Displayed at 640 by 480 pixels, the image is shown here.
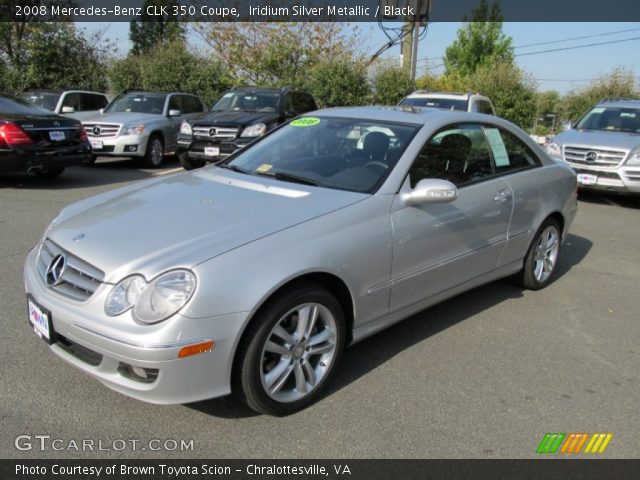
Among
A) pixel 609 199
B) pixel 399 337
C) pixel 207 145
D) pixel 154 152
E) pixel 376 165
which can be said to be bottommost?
pixel 609 199

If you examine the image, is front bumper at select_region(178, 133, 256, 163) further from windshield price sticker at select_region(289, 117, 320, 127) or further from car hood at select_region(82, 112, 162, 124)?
windshield price sticker at select_region(289, 117, 320, 127)

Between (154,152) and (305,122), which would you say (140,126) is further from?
(305,122)

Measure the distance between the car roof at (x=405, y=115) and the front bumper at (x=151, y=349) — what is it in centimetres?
211

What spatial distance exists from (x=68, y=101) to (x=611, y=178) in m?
11.5

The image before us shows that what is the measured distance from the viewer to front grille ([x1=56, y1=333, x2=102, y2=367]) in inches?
107

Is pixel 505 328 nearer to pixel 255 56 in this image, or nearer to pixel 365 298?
pixel 365 298

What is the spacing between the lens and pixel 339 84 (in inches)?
695

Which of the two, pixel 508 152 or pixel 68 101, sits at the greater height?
pixel 68 101

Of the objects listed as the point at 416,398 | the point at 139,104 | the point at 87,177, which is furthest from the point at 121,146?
the point at 416,398

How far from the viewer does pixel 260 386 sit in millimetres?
2816

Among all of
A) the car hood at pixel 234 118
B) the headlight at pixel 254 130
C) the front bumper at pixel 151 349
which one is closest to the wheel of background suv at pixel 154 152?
the car hood at pixel 234 118

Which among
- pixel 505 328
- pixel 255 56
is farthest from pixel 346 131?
pixel 255 56

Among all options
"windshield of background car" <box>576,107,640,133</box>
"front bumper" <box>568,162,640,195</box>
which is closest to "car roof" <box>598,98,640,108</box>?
"windshield of background car" <box>576,107,640,133</box>

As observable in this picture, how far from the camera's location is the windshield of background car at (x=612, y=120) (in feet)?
33.6
